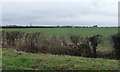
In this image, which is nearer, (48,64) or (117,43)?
(48,64)

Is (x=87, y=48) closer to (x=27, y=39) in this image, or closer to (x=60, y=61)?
(x=27, y=39)

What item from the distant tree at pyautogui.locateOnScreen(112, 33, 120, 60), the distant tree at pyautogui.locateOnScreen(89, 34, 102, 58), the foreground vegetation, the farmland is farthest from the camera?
the distant tree at pyautogui.locateOnScreen(89, 34, 102, 58)

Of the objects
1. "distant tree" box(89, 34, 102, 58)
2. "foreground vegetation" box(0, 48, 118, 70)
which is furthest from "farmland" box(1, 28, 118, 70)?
"distant tree" box(89, 34, 102, 58)

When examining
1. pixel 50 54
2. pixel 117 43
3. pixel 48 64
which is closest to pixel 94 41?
pixel 117 43

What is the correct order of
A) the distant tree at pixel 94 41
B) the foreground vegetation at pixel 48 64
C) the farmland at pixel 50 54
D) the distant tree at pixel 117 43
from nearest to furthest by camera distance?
the foreground vegetation at pixel 48 64 < the farmland at pixel 50 54 < the distant tree at pixel 117 43 < the distant tree at pixel 94 41

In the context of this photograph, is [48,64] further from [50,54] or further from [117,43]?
[117,43]

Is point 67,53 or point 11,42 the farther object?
point 11,42

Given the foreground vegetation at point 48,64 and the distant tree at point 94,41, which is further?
the distant tree at point 94,41

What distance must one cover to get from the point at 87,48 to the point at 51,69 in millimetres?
7893

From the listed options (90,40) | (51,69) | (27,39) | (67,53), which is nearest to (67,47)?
(67,53)

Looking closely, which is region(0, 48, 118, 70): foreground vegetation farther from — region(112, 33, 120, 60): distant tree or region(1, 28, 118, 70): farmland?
region(112, 33, 120, 60): distant tree

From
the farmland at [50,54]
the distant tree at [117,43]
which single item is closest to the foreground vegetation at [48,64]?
the farmland at [50,54]

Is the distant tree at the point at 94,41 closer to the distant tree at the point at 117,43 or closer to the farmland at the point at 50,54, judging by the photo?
the farmland at the point at 50,54

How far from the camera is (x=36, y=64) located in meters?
14.0
